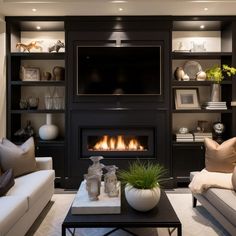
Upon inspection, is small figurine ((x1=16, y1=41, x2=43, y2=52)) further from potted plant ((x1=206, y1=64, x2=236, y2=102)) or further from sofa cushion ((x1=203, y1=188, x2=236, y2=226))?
sofa cushion ((x1=203, y1=188, x2=236, y2=226))

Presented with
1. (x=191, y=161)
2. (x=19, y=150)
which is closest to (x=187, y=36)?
(x=191, y=161)

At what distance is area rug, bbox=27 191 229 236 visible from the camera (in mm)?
2906

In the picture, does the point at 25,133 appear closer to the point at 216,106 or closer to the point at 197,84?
the point at 197,84

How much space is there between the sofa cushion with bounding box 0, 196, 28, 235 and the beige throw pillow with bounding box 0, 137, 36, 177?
794 mm

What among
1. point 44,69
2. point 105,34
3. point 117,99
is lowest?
point 117,99

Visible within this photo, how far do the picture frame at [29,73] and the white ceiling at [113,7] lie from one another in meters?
0.85

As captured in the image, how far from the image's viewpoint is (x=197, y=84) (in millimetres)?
4707

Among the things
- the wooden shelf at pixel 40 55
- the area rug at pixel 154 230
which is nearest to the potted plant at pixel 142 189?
the area rug at pixel 154 230

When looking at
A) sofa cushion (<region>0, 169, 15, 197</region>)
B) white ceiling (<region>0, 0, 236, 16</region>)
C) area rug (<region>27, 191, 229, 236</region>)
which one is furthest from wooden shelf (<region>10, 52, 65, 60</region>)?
sofa cushion (<region>0, 169, 15, 197</region>)

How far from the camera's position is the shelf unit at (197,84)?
4.61 meters

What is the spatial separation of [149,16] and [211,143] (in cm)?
222

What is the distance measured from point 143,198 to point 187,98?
112 inches

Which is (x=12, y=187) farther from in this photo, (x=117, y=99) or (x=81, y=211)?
(x=117, y=99)

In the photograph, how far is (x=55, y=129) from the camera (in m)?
4.75
